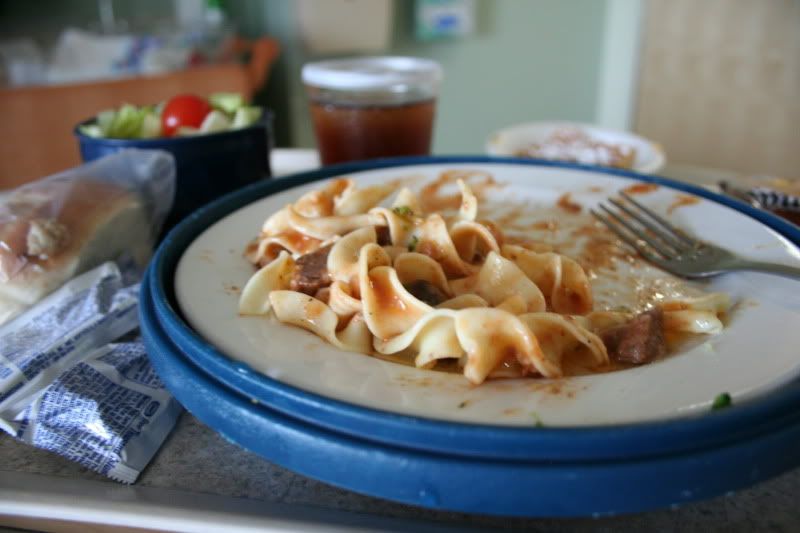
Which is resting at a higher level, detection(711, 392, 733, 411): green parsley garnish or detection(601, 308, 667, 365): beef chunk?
detection(711, 392, 733, 411): green parsley garnish

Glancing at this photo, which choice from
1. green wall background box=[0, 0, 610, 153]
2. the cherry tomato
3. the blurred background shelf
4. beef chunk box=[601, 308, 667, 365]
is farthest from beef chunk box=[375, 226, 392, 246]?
green wall background box=[0, 0, 610, 153]

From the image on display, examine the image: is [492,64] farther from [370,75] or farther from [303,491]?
[303,491]

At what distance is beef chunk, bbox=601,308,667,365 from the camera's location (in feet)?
2.31

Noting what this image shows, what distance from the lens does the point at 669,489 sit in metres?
0.52

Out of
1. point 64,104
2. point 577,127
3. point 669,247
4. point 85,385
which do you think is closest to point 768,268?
point 669,247

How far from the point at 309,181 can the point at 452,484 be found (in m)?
0.81

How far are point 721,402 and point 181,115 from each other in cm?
121

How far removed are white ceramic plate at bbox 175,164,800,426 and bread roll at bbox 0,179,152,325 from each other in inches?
9.3

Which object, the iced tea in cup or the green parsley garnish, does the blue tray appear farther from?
the iced tea in cup

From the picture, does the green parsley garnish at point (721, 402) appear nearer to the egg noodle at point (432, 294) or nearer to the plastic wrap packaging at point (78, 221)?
the egg noodle at point (432, 294)

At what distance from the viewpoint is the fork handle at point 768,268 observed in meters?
0.80

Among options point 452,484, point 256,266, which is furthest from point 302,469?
point 256,266

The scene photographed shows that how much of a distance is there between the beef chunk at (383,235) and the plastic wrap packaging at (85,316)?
1.25 ft

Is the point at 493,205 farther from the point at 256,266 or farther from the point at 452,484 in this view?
the point at 452,484
